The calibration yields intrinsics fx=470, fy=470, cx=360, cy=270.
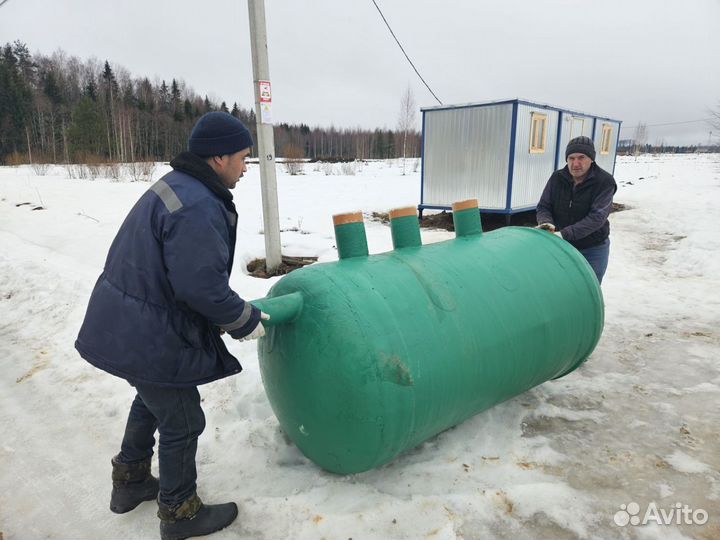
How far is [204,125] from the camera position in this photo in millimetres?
2057

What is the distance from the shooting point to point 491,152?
10195mm

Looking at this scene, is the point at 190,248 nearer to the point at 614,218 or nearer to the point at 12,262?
the point at 12,262

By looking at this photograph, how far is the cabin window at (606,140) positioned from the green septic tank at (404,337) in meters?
13.4

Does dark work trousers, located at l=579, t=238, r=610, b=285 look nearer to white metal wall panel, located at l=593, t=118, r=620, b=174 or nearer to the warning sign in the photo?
the warning sign

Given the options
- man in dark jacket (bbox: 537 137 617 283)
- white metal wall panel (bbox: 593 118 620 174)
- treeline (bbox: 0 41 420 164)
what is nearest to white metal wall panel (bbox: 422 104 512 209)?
white metal wall panel (bbox: 593 118 620 174)

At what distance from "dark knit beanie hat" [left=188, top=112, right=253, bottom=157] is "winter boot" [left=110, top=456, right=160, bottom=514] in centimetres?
164

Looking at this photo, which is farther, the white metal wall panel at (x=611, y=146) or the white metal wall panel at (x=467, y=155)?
the white metal wall panel at (x=611, y=146)

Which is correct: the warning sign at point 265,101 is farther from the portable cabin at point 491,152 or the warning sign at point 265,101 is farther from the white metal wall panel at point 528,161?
the white metal wall panel at point 528,161

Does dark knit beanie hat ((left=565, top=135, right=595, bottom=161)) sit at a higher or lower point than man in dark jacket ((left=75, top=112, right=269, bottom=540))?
higher

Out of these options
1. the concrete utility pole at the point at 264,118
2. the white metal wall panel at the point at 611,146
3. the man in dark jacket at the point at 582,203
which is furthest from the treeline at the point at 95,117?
the man in dark jacket at the point at 582,203

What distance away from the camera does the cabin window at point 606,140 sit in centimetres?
1430

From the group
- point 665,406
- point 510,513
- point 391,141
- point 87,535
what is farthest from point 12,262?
point 391,141

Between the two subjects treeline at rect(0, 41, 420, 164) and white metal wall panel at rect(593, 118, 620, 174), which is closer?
white metal wall panel at rect(593, 118, 620, 174)

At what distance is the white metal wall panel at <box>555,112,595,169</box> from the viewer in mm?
11805
